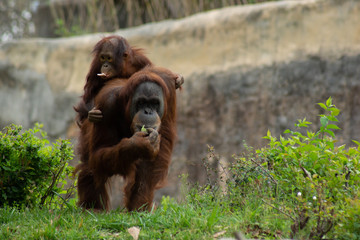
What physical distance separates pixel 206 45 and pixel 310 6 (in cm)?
162

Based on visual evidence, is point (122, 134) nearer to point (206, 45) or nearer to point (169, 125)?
point (169, 125)

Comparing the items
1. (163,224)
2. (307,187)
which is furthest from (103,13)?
(307,187)

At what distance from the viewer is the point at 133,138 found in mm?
3703

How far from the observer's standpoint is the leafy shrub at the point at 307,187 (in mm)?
2885

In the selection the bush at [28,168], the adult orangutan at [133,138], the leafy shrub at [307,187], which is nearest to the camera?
the leafy shrub at [307,187]

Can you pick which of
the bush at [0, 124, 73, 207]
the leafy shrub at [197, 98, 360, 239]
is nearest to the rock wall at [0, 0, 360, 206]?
the bush at [0, 124, 73, 207]

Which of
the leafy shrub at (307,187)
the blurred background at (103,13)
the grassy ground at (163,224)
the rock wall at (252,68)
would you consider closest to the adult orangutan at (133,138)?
the grassy ground at (163,224)

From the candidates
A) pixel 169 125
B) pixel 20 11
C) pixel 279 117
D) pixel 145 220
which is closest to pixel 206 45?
pixel 279 117

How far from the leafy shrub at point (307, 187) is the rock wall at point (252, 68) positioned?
10.5 feet

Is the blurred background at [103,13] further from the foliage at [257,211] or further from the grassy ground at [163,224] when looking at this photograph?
the grassy ground at [163,224]

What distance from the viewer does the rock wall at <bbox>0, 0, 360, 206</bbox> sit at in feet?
23.7

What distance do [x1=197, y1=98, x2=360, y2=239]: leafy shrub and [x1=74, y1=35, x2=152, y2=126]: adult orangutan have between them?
4.66 feet

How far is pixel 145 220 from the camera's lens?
3.40 meters

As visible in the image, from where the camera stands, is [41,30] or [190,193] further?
[41,30]
